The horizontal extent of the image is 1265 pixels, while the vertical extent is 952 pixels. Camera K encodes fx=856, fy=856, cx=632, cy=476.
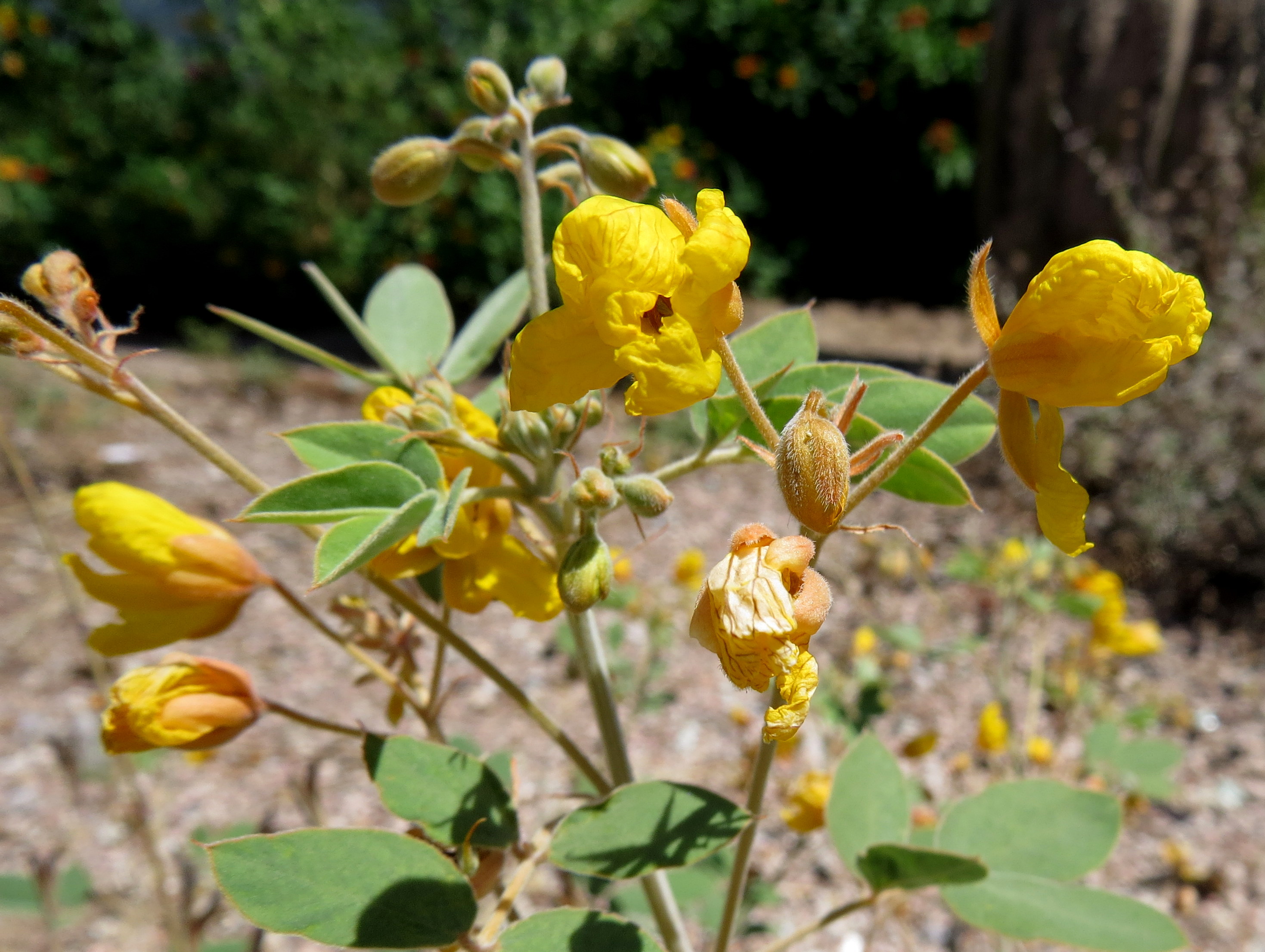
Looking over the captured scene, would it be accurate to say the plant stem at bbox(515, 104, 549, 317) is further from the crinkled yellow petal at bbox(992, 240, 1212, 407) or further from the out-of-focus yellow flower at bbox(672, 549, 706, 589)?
the out-of-focus yellow flower at bbox(672, 549, 706, 589)

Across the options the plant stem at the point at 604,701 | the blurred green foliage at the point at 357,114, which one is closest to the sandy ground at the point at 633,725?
the plant stem at the point at 604,701

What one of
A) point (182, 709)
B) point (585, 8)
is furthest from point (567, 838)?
point (585, 8)

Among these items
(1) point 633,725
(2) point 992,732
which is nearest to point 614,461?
(2) point 992,732

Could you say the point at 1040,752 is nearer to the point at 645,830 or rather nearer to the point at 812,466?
the point at 645,830

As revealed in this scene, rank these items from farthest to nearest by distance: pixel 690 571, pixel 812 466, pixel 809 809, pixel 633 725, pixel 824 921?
pixel 633 725 → pixel 690 571 → pixel 809 809 → pixel 824 921 → pixel 812 466

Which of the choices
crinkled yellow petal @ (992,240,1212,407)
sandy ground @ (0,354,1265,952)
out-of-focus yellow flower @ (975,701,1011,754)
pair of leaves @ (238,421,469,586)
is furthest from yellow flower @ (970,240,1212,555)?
out-of-focus yellow flower @ (975,701,1011,754)

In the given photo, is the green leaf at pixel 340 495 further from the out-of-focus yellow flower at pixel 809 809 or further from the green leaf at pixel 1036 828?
the out-of-focus yellow flower at pixel 809 809

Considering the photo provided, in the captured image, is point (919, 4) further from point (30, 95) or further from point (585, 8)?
point (30, 95)
